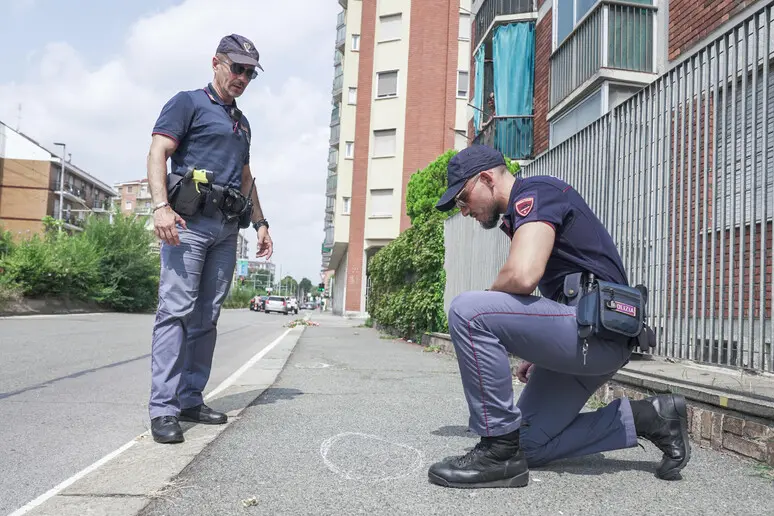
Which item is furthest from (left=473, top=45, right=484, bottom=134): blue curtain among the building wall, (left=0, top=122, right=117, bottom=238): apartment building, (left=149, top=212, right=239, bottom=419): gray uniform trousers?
(left=0, top=122, right=117, bottom=238): apartment building

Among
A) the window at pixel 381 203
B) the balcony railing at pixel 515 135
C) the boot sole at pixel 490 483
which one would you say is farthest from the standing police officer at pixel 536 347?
the window at pixel 381 203

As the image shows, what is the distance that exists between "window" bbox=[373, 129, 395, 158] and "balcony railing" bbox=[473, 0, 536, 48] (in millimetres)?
16850

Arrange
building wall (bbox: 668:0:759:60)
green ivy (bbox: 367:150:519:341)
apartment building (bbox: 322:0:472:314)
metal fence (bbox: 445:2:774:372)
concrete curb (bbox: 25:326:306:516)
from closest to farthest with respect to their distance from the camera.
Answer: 1. concrete curb (bbox: 25:326:306:516)
2. metal fence (bbox: 445:2:774:372)
3. building wall (bbox: 668:0:759:60)
4. green ivy (bbox: 367:150:519:341)
5. apartment building (bbox: 322:0:472:314)

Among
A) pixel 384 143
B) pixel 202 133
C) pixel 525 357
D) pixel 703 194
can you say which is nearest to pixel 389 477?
pixel 525 357

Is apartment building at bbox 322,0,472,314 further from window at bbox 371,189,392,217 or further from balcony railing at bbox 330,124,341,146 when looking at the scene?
balcony railing at bbox 330,124,341,146

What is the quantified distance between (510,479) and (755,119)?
2815 mm

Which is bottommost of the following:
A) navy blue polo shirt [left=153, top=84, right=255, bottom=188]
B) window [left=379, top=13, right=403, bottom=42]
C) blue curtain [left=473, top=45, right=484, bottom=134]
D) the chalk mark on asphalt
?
the chalk mark on asphalt

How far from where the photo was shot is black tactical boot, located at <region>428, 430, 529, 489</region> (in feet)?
8.55

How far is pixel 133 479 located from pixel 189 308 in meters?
1.18

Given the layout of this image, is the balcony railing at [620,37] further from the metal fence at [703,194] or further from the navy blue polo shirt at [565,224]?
the navy blue polo shirt at [565,224]

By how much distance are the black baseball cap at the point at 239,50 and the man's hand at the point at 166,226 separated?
0.98m

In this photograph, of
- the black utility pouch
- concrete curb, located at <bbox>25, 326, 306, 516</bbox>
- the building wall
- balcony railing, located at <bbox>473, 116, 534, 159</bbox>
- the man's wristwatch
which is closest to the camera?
concrete curb, located at <bbox>25, 326, 306, 516</bbox>

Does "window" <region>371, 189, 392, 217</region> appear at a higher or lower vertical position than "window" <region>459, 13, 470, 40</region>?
lower

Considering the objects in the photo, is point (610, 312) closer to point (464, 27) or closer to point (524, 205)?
point (524, 205)
